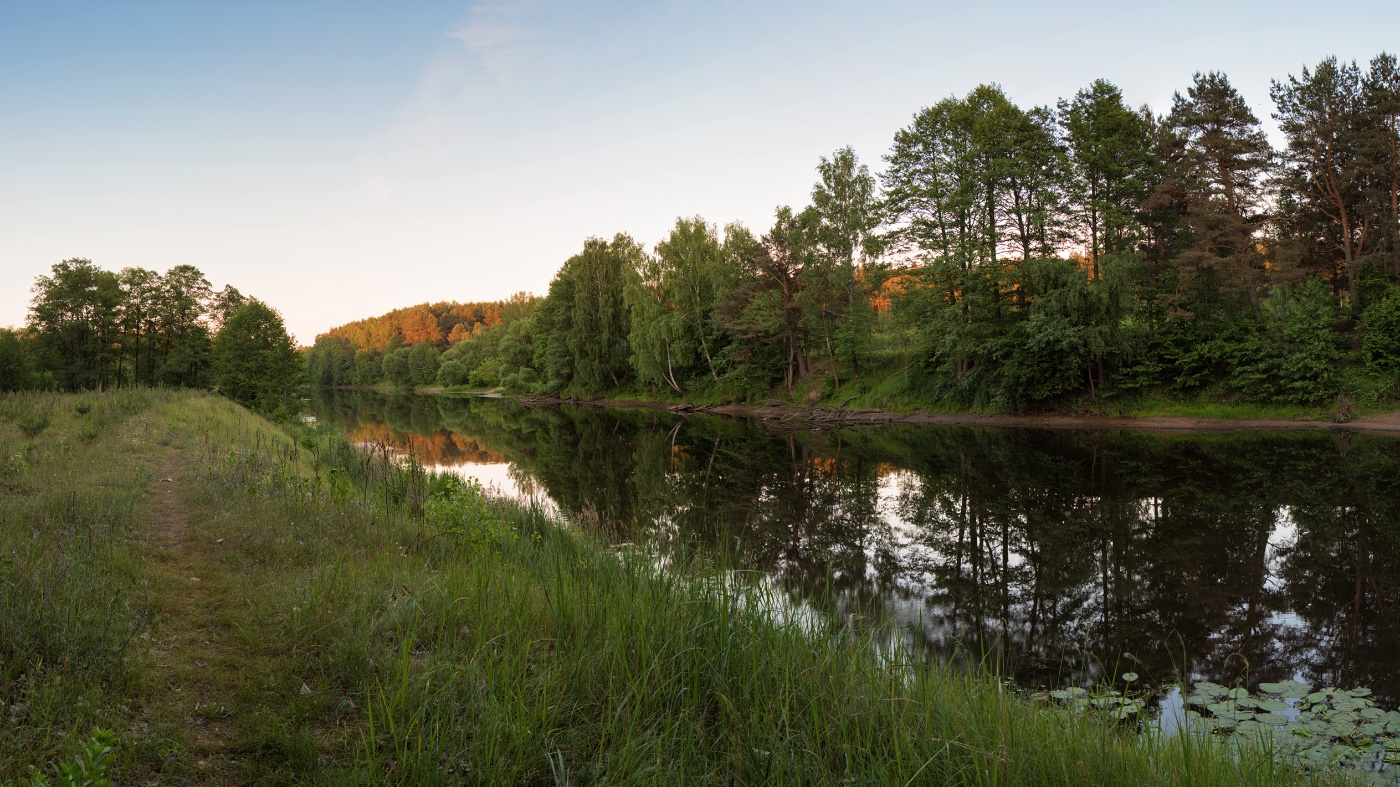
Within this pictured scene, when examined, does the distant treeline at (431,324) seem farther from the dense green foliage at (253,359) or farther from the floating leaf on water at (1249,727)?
the floating leaf on water at (1249,727)

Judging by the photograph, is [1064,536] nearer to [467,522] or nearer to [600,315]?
[467,522]

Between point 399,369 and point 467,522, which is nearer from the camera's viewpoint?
point 467,522

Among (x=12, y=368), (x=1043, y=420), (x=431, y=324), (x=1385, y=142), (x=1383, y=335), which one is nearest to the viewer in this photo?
(x=1383, y=335)

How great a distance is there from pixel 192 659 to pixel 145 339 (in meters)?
48.2

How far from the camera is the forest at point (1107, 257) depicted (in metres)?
24.6

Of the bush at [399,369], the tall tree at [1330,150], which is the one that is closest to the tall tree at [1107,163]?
the tall tree at [1330,150]

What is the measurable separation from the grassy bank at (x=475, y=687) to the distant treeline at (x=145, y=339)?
33.3 meters

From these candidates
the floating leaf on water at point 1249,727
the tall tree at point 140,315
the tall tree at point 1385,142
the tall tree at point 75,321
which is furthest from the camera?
the tall tree at point 140,315

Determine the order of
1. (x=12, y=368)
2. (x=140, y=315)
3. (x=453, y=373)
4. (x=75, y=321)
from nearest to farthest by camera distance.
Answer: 1. (x=12, y=368)
2. (x=75, y=321)
3. (x=140, y=315)
4. (x=453, y=373)

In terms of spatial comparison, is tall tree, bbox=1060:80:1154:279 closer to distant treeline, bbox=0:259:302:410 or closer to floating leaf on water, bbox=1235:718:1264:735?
floating leaf on water, bbox=1235:718:1264:735

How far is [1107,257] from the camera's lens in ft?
82.5

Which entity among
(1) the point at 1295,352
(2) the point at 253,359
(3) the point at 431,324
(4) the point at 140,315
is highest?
(3) the point at 431,324

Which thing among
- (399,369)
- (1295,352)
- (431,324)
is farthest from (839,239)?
(431,324)

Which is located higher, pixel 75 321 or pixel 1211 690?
pixel 75 321
